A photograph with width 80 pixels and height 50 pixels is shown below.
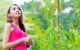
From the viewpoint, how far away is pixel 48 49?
78.0 inches

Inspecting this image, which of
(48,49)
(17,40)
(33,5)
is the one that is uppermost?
(33,5)

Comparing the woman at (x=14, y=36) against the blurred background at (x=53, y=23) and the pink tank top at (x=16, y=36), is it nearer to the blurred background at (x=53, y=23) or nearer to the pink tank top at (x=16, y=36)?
the pink tank top at (x=16, y=36)

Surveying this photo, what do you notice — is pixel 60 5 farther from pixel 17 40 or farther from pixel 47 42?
pixel 17 40

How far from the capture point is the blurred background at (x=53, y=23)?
2045 mm

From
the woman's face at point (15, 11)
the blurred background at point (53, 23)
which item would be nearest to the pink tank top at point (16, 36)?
the woman's face at point (15, 11)

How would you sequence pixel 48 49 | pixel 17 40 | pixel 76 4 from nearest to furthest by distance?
pixel 17 40 < pixel 48 49 < pixel 76 4

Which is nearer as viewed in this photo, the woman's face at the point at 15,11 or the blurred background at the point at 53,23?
the woman's face at the point at 15,11

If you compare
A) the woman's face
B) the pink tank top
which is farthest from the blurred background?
the pink tank top

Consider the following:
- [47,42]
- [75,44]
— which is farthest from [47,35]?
[75,44]

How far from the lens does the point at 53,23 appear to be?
2.12m

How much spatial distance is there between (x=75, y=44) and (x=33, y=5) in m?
0.61

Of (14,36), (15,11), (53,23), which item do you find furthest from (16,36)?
(53,23)

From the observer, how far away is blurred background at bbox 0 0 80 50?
204 centimetres

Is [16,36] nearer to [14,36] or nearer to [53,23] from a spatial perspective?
[14,36]
